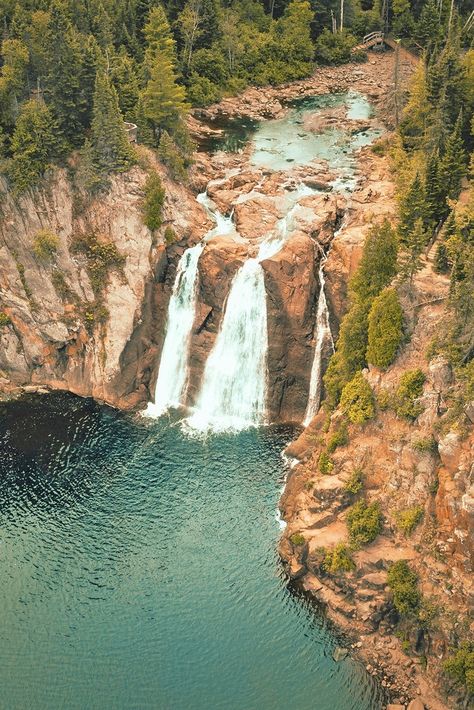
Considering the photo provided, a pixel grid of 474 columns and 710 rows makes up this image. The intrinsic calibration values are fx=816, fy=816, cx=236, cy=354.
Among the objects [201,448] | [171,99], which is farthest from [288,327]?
[171,99]

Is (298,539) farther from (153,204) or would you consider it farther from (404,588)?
(153,204)

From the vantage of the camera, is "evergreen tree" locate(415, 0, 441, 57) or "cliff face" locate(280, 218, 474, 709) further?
"evergreen tree" locate(415, 0, 441, 57)

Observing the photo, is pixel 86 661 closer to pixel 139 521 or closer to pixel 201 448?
pixel 139 521

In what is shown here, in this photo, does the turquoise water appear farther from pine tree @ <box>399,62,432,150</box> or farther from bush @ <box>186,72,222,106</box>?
pine tree @ <box>399,62,432,150</box>

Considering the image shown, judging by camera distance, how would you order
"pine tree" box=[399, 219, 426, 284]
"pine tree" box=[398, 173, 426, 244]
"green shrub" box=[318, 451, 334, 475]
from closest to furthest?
"green shrub" box=[318, 451, 334, 475], "pine tree" box=[399, 219, 426, 284], "pine tree" box=[398, 173, 426, 244]

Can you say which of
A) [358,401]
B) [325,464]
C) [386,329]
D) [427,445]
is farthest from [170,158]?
[427,445]

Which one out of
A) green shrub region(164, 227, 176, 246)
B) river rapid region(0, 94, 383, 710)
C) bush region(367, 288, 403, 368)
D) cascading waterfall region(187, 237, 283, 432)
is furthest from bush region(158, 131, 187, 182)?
bush region(367, 288, 403, 368)
